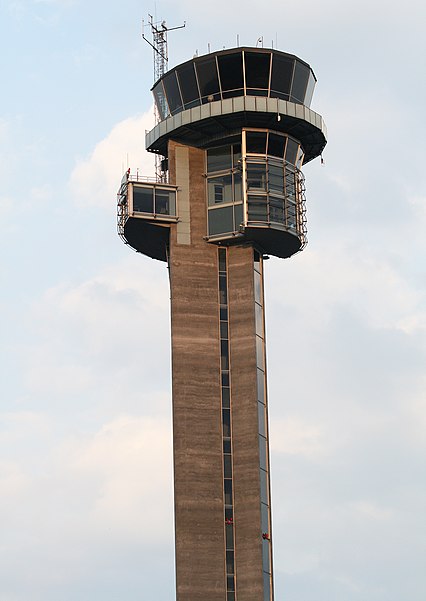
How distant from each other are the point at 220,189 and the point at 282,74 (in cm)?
1030

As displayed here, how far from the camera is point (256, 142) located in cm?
10712

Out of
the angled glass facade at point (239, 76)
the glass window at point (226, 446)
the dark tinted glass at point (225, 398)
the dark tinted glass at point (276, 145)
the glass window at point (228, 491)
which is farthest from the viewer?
the dark tinted glass at point (276, 145)

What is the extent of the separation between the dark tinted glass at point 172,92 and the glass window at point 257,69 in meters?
6.07

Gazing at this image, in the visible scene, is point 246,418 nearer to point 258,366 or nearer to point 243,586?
point 258,366

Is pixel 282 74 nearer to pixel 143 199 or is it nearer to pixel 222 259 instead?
pixel 143 199

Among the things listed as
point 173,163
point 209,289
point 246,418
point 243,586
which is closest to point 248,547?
point 243,586

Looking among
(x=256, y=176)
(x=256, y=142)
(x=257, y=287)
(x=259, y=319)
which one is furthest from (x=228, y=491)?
(x=256, y=142)

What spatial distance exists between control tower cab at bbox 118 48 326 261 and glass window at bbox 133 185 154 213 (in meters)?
0.08

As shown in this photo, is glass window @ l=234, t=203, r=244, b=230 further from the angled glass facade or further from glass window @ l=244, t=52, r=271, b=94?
glass window @ l=244, t=52, r=271, b=94

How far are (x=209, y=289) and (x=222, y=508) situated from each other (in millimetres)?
16937

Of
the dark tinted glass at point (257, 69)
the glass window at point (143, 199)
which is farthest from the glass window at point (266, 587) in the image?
the dark tinted glass at point (257, 69)

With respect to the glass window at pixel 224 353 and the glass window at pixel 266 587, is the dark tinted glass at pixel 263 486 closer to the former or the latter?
the glass window at pixel 266 587

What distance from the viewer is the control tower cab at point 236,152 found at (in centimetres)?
10538

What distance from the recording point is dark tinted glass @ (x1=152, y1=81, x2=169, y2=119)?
111 m
